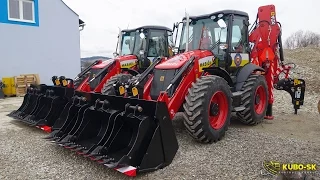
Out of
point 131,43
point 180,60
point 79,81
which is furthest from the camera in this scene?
point 131,43

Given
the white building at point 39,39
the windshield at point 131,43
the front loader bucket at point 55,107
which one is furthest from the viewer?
the white building at point 39,39

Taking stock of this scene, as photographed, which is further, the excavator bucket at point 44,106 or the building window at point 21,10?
the building window at point 21,10

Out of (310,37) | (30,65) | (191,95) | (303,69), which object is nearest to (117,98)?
(191,95)

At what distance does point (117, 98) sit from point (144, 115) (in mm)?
594

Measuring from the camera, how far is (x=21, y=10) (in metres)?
14.7

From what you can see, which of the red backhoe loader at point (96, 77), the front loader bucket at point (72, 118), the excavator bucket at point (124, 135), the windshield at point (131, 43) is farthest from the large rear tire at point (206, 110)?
the windshield at point (131, 43)

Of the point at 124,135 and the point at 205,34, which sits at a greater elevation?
the point at 205,34

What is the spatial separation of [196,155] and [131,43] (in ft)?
19.4

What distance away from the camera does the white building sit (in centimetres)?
1400

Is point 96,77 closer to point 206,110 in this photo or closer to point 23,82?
point 206,110

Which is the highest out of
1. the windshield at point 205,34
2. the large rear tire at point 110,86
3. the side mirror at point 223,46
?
the windshield at point 205,34

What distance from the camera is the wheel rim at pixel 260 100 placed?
6.90 metres

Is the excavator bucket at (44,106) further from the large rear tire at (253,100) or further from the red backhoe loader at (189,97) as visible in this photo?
the large rear tire at (253,100)

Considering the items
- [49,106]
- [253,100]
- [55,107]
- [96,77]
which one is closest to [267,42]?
[253,100]
